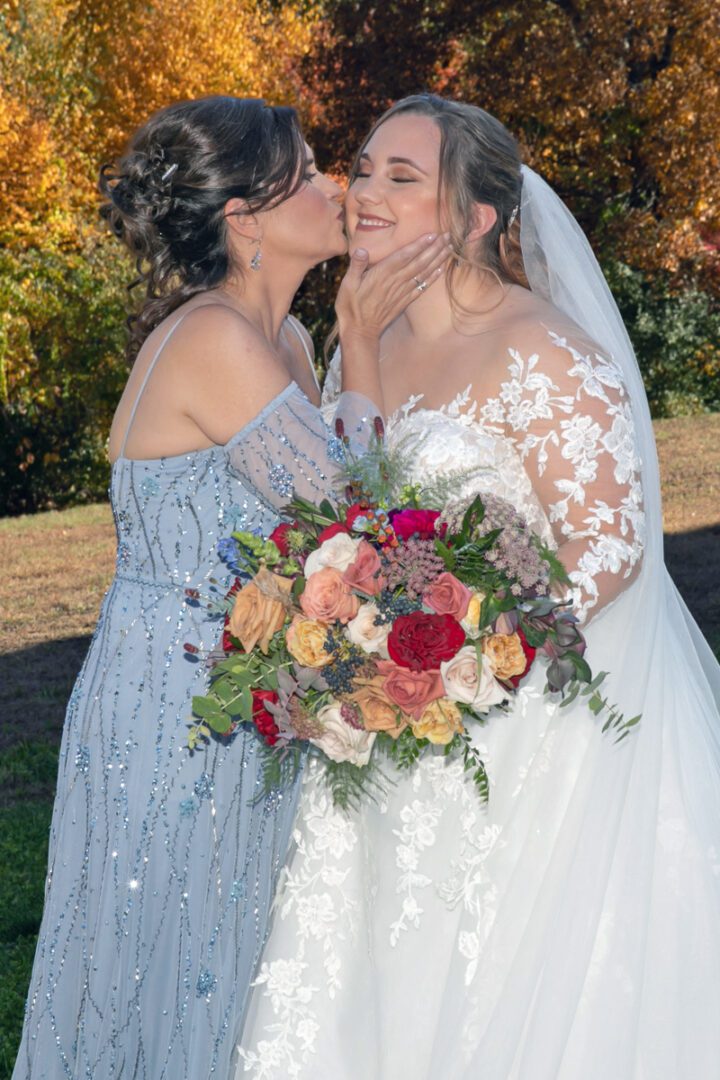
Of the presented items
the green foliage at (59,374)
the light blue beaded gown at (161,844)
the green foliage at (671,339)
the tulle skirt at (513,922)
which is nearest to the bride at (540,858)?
the tulle skirt at (513,922)

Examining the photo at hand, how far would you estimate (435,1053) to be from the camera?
3.09 meters

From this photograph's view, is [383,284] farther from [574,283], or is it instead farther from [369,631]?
[369,631]

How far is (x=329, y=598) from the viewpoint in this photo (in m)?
2.67

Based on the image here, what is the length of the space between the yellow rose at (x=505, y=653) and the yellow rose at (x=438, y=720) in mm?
121

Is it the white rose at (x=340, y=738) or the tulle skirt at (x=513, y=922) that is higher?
the white rose at (x=340, y=738)

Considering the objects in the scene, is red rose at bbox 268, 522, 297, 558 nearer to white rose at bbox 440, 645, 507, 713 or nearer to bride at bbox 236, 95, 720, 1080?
white rose at bbox 440, 645, 507, 713

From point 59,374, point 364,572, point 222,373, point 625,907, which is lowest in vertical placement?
point 59,374

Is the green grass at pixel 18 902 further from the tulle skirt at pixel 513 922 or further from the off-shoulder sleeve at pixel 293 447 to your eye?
the off-shoulder sleeve at pixel 293 447

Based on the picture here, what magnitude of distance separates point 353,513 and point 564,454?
73 centimetres

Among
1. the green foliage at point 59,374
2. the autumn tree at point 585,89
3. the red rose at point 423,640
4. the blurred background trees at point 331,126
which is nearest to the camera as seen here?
the red rose at point 423,640

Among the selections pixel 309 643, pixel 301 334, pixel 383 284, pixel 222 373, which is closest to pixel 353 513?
pixel 309 643

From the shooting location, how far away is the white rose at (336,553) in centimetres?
270

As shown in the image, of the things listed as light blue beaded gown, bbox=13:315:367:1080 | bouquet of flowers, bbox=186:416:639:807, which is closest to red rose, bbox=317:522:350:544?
bouquet of flowers, bbox=186:416:639:807

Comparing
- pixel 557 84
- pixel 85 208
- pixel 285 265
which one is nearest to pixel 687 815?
pixel 285 265
